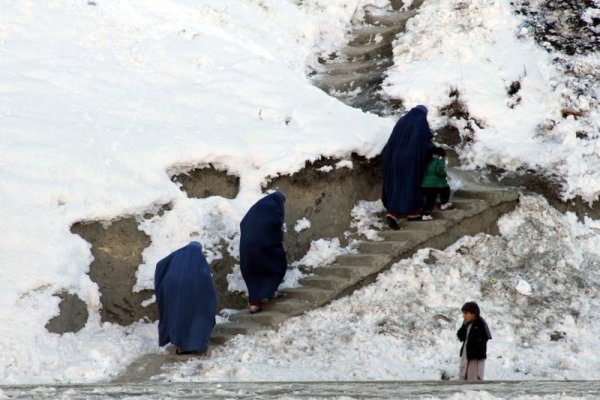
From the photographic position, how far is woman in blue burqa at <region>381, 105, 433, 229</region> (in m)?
10.0

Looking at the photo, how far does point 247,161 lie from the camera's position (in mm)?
10312

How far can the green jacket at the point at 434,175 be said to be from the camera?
32.6ft

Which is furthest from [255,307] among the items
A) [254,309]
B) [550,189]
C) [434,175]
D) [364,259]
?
[550,189]

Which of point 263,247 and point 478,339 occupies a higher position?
point 263,247

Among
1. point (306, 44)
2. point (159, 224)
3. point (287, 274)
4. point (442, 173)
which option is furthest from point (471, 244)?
point (306, 44)

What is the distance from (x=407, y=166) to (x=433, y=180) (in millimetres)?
324

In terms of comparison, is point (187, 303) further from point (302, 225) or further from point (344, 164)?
point (344, 164)

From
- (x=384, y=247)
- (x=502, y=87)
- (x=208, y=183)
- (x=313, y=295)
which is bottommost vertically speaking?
(x=313, y=295)

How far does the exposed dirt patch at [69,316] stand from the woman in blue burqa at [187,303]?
30.7 inches

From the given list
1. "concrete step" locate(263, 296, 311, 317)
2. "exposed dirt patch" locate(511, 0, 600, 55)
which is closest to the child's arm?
"concrete step" locate(263, 296, 311, 317)

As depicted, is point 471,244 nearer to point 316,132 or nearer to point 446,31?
point 316,132

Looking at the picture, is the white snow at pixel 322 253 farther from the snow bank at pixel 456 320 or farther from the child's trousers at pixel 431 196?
the child's trousers at pixel 431 196

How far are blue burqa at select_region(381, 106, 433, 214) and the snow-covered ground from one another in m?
0.54

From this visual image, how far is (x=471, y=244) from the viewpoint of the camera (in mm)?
10039
